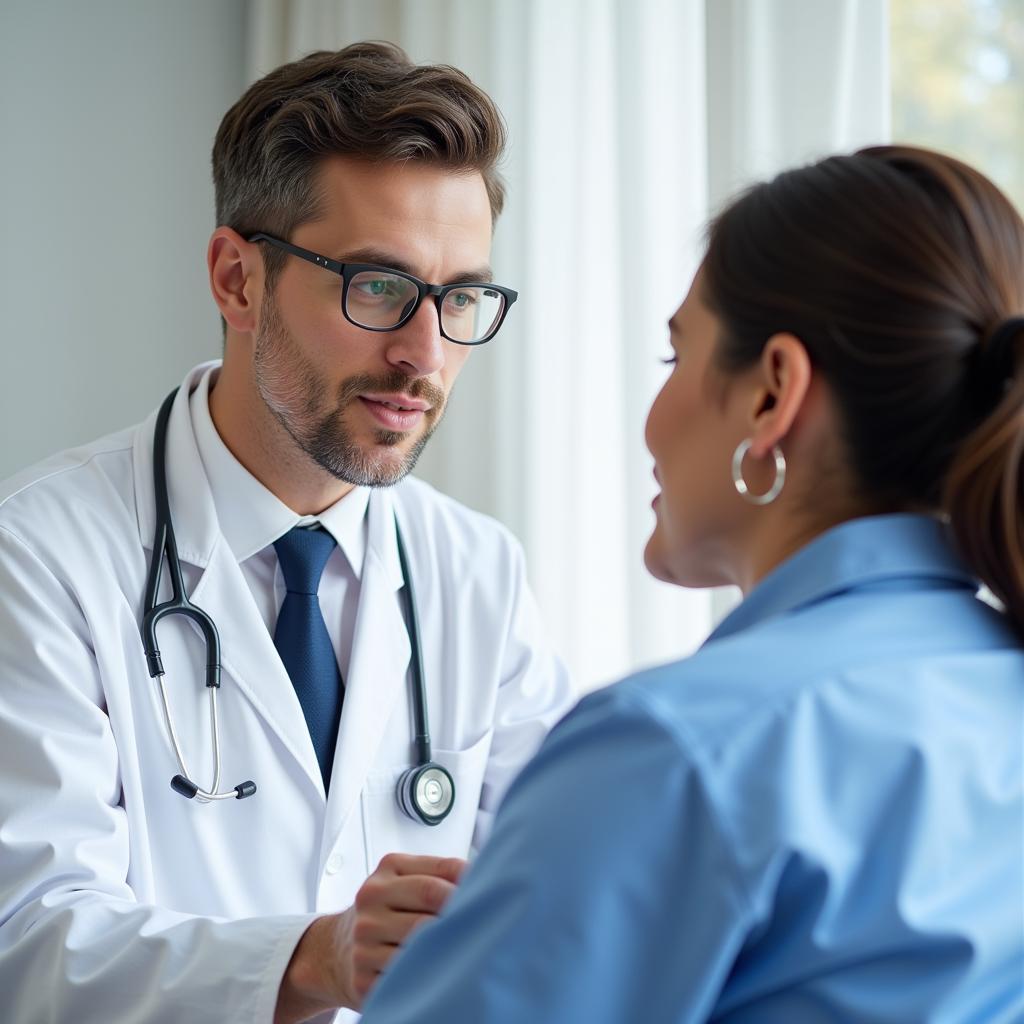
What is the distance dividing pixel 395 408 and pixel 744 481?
81 centimetres

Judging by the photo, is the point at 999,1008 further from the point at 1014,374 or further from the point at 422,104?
the point at 422,104

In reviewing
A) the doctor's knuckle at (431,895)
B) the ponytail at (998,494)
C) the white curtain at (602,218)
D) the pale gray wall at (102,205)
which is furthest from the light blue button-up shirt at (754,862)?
the pale gray wall at (102,205)

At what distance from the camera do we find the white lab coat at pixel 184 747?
1.25 m

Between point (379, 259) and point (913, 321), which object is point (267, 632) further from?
point (913, 321)

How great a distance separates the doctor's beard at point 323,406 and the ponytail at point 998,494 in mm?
926

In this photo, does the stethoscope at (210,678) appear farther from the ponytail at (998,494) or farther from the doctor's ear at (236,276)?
the ponytail at (998,494)

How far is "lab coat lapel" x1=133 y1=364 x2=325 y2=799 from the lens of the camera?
1.49 metres

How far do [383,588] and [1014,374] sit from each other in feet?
3.21

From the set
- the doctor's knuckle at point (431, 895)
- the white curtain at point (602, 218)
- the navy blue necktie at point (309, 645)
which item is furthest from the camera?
the white curtain at point (602, 218)

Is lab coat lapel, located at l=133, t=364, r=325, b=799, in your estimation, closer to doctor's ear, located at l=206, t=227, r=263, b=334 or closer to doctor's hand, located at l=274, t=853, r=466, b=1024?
doctor's ear, located at l=206, t=227, r=263, b=334

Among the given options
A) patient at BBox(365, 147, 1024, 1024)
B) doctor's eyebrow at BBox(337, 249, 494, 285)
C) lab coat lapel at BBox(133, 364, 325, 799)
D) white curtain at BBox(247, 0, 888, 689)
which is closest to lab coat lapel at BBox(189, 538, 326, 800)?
lab coat lapel at BBox(133, 364, 325, 799)

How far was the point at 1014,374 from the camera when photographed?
864mm

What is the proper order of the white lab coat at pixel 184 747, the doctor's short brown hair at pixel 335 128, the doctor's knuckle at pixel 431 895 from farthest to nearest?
the doctor's short brown hair at pixel 335 128 < the white lab coat at pixel 184 747 < the doctor's knuckle at pixel 431 895

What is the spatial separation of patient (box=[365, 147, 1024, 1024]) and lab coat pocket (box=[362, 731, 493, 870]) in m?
0.74
